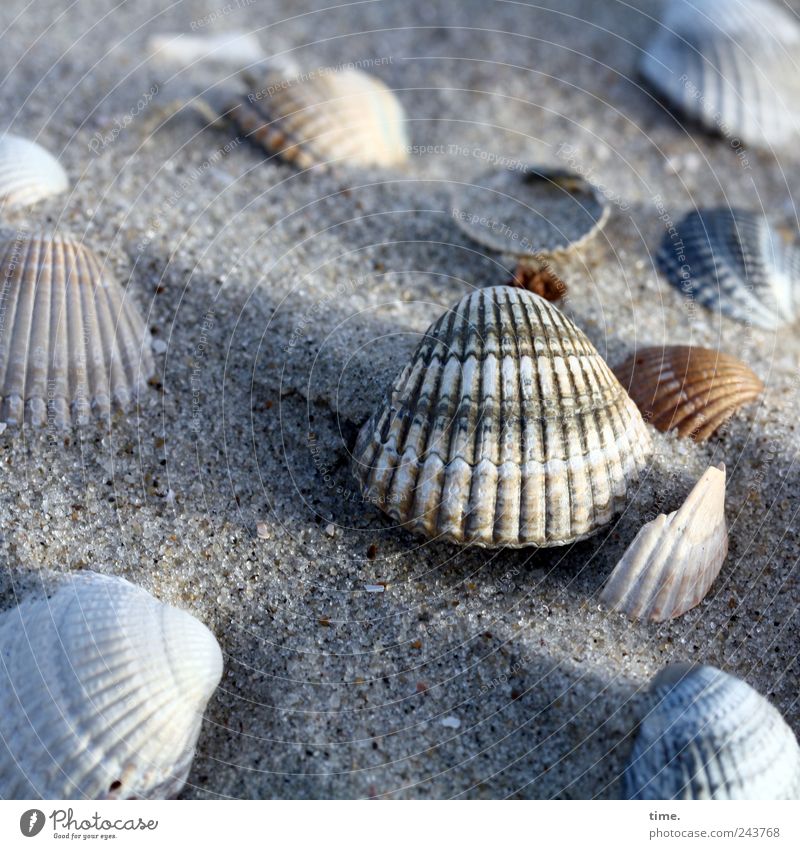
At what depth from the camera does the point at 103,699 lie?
2516mm

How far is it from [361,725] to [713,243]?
2787mm

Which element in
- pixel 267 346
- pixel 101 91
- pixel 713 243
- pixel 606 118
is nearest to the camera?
pixel 267 346

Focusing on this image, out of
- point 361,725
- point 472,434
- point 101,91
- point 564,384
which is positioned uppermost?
point 101,91

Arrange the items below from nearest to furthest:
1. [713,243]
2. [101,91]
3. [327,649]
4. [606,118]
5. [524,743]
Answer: [524,743] < [327,649] < [713,243] < [101,91] < [606,118]

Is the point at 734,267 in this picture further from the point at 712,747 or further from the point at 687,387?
the point at 712,747

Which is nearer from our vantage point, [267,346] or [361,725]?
[361,725]

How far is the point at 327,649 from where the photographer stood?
289 cm

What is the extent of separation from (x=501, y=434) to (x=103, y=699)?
4.66 feet

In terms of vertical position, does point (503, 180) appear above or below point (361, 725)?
above

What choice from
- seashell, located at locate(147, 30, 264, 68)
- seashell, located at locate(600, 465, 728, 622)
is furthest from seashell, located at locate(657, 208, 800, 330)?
seashell, located at locate(147, 30, 264, 68)

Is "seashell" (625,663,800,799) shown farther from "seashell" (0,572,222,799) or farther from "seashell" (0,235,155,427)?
"seashell" (0,235,155,427)

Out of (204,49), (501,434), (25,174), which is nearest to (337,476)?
(501,434)
